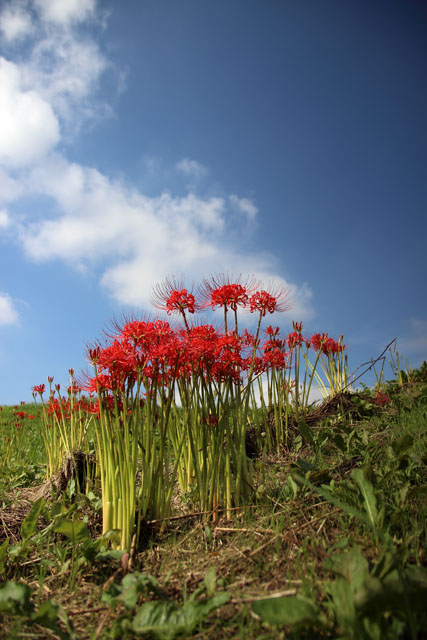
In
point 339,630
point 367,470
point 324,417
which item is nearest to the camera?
point 339,630

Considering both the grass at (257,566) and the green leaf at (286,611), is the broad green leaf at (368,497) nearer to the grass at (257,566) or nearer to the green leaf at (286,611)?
the grass at (257,566)

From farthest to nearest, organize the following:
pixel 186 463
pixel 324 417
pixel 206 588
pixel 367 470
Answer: pixel 324 417 < pixel 186 463 < pixel 367 470 < pixel 206 588

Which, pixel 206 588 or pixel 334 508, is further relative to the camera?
pixel 334 508

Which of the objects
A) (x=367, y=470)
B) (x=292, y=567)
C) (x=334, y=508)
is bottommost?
(x=292, y=567)

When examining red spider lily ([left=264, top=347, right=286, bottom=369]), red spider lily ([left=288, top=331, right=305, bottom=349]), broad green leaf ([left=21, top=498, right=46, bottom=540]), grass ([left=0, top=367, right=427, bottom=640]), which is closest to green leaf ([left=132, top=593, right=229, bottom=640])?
grass ([left=0, top=367, right=427, bottom=640])

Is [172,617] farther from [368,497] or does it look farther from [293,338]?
[293,338]

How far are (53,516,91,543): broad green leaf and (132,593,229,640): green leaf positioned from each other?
3.43 feet

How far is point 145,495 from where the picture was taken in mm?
3191

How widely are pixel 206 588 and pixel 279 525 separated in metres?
0.73

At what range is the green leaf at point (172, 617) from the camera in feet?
6.33

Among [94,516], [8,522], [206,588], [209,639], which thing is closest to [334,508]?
[206,588]

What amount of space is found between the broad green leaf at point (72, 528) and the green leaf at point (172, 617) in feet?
3.43

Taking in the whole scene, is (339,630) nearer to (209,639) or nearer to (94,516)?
(209,639)

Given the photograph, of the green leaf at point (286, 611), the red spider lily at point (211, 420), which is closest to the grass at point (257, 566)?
the green leaf at point (286, 611)
